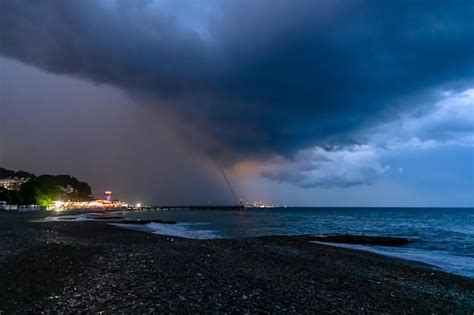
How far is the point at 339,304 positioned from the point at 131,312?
697 cm

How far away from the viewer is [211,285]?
13.4 meters

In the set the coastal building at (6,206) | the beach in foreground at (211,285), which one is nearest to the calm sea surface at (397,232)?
the beach in foreground at (211,285)

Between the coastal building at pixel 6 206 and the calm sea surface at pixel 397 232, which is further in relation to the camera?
the coastal building at pixel 6 206

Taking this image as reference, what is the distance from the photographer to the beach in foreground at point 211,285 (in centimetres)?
1087

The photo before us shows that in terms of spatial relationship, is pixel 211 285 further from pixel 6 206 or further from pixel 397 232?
pixel 6 206

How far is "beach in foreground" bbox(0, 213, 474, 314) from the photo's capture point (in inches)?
428

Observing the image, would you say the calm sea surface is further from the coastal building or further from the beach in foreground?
the coastal building

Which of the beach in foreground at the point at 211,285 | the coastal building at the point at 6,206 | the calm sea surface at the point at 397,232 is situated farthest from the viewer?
the coastal building at the point at 6,206

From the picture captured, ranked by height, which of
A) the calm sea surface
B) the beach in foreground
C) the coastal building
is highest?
the coastal building

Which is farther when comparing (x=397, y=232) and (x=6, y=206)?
(x=6, y=206)

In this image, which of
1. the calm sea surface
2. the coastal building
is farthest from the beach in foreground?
the coastal building

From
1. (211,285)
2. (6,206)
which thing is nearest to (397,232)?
(211,285)

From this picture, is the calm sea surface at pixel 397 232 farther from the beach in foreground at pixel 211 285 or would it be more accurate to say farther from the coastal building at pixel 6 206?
the coastal building at pixel 6 206

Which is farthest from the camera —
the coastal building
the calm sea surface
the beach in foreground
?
the coastal building
